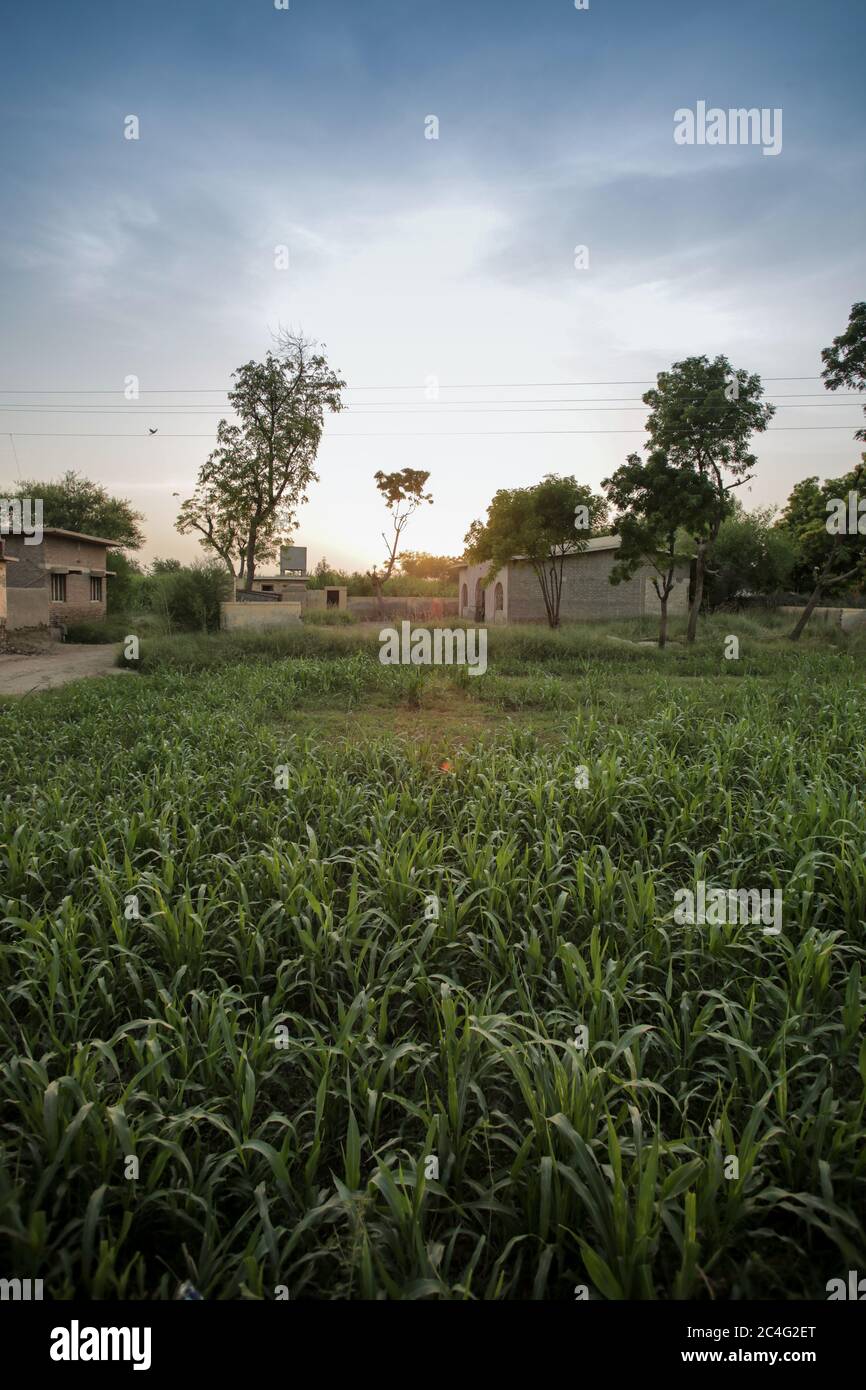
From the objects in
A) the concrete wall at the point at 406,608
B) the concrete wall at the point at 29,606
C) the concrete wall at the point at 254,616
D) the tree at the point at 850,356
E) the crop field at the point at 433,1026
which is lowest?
the crop field at the point at 433,1026

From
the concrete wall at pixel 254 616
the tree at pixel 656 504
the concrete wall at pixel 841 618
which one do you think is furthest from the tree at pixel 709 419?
the concrete wall at pixel 254 616

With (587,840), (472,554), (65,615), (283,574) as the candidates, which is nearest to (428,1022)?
(587,840)

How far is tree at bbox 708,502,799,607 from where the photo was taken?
29734mm

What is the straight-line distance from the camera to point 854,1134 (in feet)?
6.70

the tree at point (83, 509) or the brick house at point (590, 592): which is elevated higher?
the tree at point (83, 509)

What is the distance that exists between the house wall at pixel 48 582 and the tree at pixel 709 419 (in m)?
19.3

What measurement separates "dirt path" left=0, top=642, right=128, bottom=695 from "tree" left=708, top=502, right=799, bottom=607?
2339cm

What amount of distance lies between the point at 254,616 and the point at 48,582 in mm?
10124

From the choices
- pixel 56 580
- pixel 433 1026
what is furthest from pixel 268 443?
pixel 433 1026

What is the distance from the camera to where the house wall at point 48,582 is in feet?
74.2

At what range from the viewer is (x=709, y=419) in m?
17.5

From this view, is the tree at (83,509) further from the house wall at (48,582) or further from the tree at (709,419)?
the tree at (709,419)
